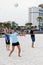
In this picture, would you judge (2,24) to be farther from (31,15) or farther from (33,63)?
(33,63)

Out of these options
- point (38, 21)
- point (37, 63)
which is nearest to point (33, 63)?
point (37, 63)

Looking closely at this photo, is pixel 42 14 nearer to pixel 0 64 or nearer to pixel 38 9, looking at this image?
pixel 38 9

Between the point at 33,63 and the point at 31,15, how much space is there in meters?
121

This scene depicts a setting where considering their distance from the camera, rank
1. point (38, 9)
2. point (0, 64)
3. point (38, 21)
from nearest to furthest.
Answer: point (0, 64) → point (38, 21) → point (38, 9)

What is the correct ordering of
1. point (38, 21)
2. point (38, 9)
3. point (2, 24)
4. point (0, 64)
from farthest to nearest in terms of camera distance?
point (38, 9), point (38, 21), point (2, 24), point (0, 64)

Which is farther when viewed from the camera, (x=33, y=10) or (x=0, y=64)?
(x=33, y=10)

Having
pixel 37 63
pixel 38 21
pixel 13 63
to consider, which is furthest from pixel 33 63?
pixel 38 21

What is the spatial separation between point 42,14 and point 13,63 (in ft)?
382

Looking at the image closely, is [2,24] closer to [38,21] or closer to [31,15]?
[38,21]

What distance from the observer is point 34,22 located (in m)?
124

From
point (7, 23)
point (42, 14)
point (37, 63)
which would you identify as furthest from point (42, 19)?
point (37, 63)

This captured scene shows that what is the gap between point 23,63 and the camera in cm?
899

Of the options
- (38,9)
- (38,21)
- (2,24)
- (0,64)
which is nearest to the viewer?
(0,64)

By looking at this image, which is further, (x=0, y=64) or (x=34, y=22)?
(x=34, y=22)
